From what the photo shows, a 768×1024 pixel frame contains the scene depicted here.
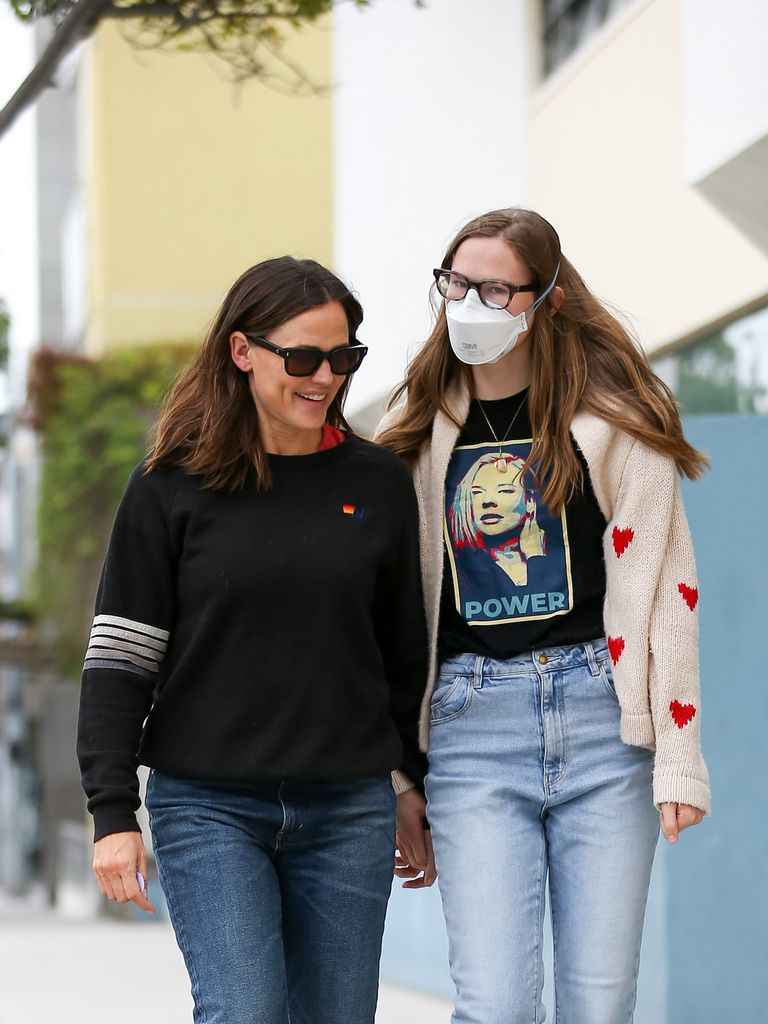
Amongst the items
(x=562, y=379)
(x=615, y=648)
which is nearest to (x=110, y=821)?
(x=615, y=648)

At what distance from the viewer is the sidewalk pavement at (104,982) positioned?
24.5 feet

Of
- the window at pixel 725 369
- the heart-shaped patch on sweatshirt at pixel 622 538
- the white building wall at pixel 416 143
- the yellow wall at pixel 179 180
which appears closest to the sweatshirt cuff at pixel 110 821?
the heart-shaped patch on sweatshirt at pixel 622 538

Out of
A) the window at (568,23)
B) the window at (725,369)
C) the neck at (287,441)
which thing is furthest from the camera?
the window at (568,23)

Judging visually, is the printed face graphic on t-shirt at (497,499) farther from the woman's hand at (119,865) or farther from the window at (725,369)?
the window at (725,369)

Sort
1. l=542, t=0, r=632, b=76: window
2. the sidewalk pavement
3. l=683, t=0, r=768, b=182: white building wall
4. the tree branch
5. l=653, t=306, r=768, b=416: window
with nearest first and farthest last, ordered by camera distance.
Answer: l=683, t=0, r=768, b=182: white building wall → the tree branch → l=653, t=306, r=768, b=416: window → the sidewalk pavement → l=542, t=0, r=632, b=76: window

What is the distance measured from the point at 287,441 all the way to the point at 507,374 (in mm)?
526

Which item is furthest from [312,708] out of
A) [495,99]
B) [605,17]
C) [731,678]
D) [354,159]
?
[354,159]

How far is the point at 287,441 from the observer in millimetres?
3266

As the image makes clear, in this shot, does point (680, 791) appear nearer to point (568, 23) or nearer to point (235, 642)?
point (235, 642)

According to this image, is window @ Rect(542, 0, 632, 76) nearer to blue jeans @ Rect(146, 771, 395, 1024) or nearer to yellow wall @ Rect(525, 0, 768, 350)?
yellow wall @ Rect(525, 0, 768, 350)

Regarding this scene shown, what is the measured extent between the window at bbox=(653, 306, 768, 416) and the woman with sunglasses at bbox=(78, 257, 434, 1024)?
3.81 metres

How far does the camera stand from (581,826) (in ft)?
10.7

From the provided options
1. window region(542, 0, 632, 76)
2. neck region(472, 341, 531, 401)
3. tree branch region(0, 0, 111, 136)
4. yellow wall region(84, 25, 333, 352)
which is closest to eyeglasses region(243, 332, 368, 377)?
neck region(472, 341, 531, 401)

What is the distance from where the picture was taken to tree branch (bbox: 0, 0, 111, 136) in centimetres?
535
